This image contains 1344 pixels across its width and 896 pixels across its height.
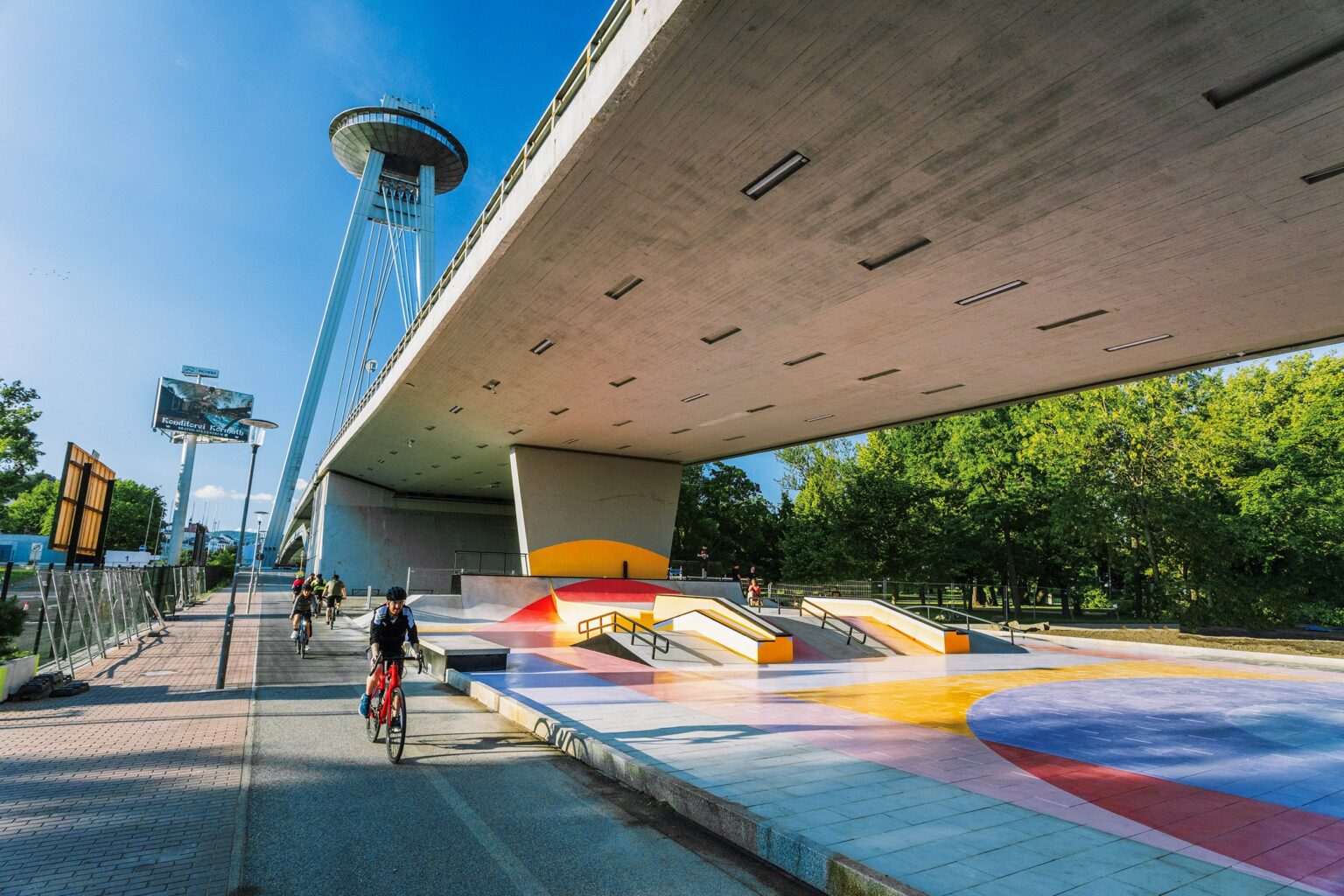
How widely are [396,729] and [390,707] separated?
0.74ft

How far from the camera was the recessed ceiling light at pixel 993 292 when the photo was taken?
12.3m

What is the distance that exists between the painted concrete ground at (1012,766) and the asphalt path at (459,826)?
602mm

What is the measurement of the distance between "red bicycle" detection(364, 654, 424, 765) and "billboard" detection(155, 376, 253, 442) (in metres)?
73.8

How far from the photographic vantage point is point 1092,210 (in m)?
9.75

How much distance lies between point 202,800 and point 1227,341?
2002 cm

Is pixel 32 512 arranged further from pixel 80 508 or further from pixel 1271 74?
pixel 1271 74

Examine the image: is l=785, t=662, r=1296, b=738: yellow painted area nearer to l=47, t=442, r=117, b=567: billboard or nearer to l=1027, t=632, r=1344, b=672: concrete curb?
l=1027, t=632, r=1344, b=672: concrete curb

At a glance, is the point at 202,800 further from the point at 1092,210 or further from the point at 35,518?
the point at 35,518

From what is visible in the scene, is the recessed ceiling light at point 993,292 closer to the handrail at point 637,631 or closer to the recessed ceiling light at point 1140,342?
the recessed ceiling light at point 1140,342

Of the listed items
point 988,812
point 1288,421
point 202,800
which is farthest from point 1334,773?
point 1288,421

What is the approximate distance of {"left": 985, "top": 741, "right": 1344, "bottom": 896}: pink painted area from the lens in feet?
13.9

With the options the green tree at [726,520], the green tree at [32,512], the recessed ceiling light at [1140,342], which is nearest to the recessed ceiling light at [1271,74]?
the recessed ceiling light at [1140,342]

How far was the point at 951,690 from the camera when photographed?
454 inches

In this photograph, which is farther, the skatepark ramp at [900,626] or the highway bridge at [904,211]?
the skatepark ramp at [900,626]
